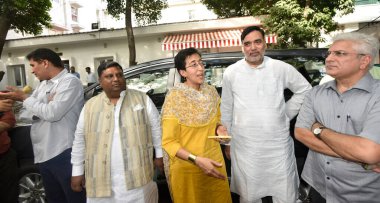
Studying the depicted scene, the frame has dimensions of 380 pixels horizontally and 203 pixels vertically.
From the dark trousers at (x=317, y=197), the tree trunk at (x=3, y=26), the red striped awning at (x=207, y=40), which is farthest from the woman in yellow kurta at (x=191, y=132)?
the red striped awning at (x=207, y=40)

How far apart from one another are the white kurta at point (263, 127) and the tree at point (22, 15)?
10.2 metres

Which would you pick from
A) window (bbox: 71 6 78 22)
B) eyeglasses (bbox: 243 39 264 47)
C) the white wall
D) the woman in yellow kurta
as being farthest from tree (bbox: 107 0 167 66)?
window (bbox: 71 6 78 22)

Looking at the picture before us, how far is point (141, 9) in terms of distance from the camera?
14.6 m

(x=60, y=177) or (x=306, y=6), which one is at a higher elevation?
(x=306, y=6)

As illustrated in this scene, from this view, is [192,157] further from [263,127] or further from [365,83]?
[365,83]

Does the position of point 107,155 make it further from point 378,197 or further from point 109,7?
point 109,7

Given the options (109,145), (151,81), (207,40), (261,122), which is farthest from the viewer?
(207,40)

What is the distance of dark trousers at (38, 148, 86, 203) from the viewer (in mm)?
2652

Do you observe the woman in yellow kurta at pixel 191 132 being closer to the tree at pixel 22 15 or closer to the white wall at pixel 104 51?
the tree at pixel 22 15

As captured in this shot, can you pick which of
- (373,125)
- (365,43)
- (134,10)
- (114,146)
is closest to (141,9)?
(134,10)

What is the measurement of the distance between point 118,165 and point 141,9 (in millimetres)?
13270

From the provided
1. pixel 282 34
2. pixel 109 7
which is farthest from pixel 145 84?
pixel 109 7

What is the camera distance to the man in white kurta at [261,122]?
2504 mm

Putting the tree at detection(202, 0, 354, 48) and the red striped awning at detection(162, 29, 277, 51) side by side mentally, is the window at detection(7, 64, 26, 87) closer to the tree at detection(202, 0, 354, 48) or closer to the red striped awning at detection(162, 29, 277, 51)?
the red striped awning at detection(162, 29, 277, 51)
